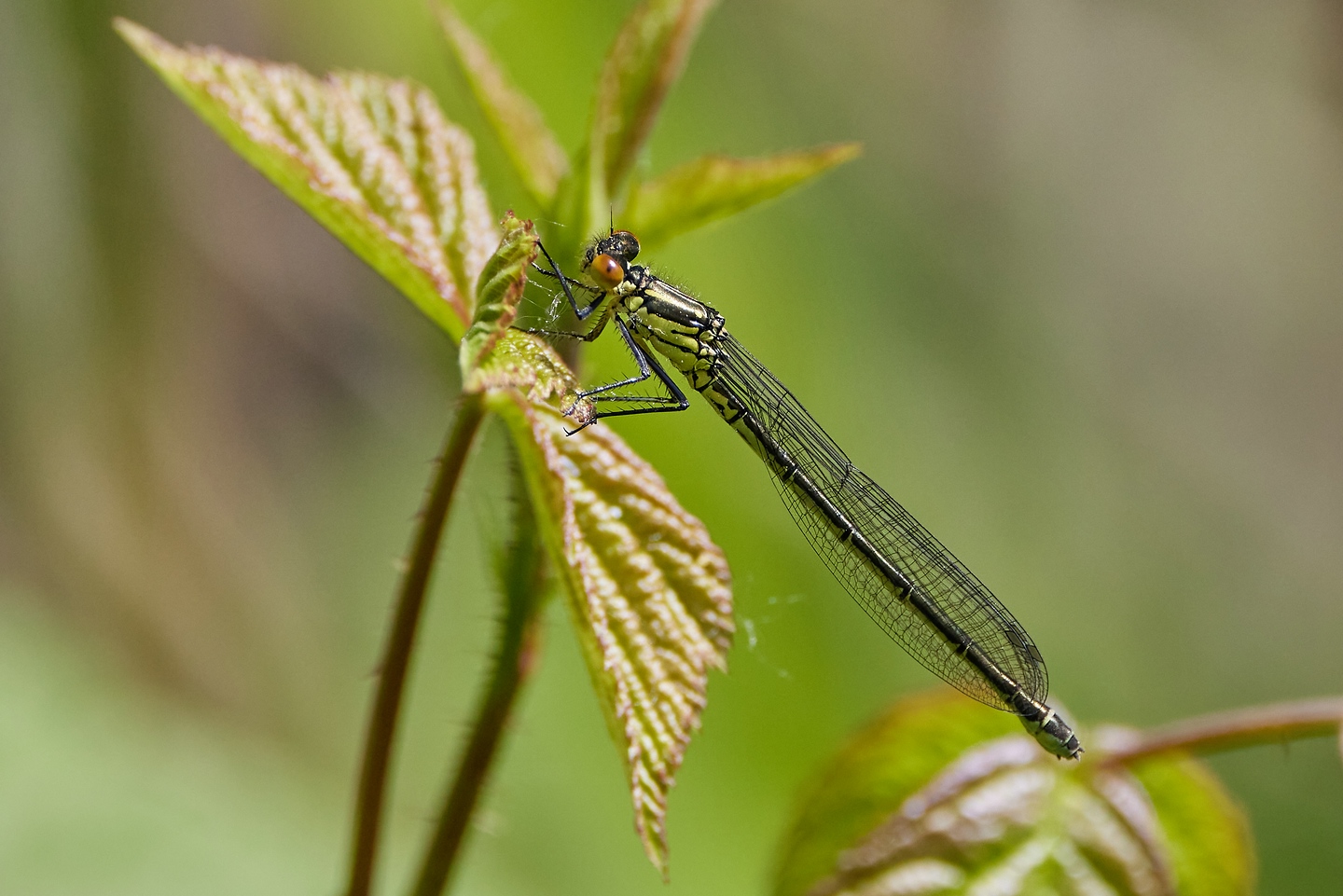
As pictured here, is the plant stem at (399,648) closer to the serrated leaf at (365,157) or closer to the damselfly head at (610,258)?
the serrated leaf at (365,157)

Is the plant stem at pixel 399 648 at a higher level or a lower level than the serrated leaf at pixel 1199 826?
higher

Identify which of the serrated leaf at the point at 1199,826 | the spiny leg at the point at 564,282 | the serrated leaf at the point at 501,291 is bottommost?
the serrated leaf at the point at 1199,826

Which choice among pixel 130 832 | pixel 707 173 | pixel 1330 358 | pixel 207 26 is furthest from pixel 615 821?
pixel 1330 358

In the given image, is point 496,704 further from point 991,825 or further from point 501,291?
point 991,825

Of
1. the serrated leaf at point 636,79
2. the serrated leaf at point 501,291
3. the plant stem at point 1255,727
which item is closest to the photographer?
the serrated leaf at point 501,291

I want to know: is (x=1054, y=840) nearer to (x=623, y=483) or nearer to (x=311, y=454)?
(x=623, y=483)

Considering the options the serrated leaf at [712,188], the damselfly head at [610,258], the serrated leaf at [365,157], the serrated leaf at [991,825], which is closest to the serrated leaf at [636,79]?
the serrated leaf at [712,188]

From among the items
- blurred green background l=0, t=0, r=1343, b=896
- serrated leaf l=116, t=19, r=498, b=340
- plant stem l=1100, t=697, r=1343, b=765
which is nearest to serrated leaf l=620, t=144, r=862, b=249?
serrated leaf l=116, t=19, r=498, b=340
